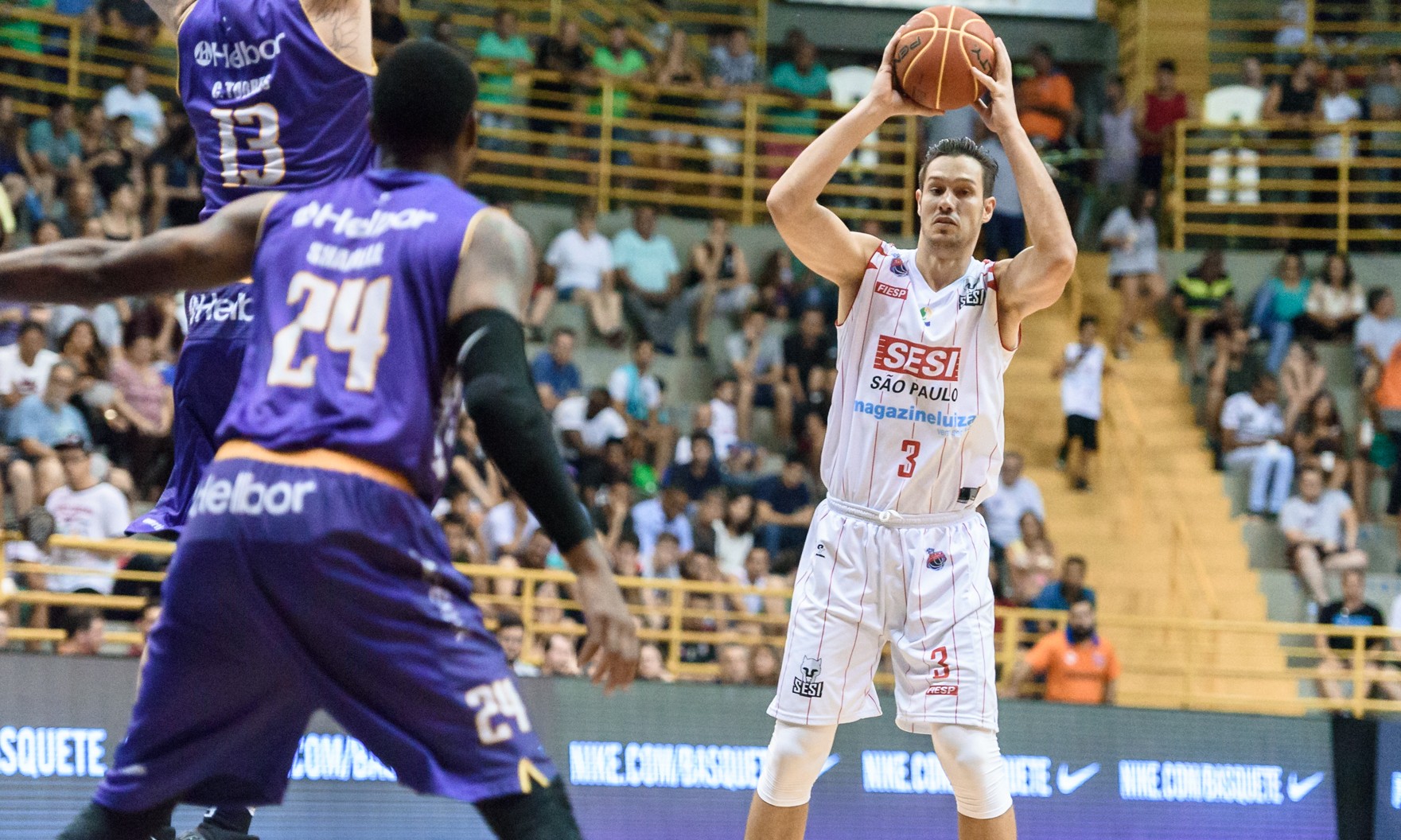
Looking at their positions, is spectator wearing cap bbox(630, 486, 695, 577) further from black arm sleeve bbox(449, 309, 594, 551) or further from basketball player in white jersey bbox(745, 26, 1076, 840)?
black arm sleeve bbox(449, 309, 594, 551)

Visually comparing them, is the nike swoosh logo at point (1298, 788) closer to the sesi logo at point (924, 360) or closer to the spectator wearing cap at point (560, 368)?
Result: the sesi logo at point (924, 360)

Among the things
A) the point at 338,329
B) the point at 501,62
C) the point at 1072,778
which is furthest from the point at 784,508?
the point at 338,329

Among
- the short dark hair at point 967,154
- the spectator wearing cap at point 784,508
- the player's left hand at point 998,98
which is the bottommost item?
the spectator wearing cap at point 784,508

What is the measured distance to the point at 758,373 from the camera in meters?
16.6

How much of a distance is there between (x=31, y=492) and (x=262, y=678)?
8.04 meters

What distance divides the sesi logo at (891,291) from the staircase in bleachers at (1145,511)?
8706mm

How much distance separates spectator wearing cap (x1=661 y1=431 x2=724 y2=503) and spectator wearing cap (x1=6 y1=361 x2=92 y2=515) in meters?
4.90

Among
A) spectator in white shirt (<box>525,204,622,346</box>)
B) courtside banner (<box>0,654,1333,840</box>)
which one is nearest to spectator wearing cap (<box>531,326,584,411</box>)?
spectator in white shirt (<box>525,204,622,346</box>)

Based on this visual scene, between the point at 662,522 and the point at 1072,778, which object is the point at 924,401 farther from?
the point at 662,522

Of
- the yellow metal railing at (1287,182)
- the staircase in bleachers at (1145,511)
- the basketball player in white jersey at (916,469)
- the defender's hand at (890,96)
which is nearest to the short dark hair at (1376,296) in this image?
the yellow metal railing at (1287,182)

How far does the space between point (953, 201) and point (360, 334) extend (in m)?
3.00

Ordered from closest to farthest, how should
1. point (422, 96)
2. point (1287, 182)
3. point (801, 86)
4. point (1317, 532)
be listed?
1. point (422, 96)
2. point (1317, 532)
3. point (1287, 182)
4. point (801, 86)

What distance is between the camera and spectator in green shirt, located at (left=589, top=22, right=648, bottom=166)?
1930cm

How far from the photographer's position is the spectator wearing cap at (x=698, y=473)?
1438 centimetres
